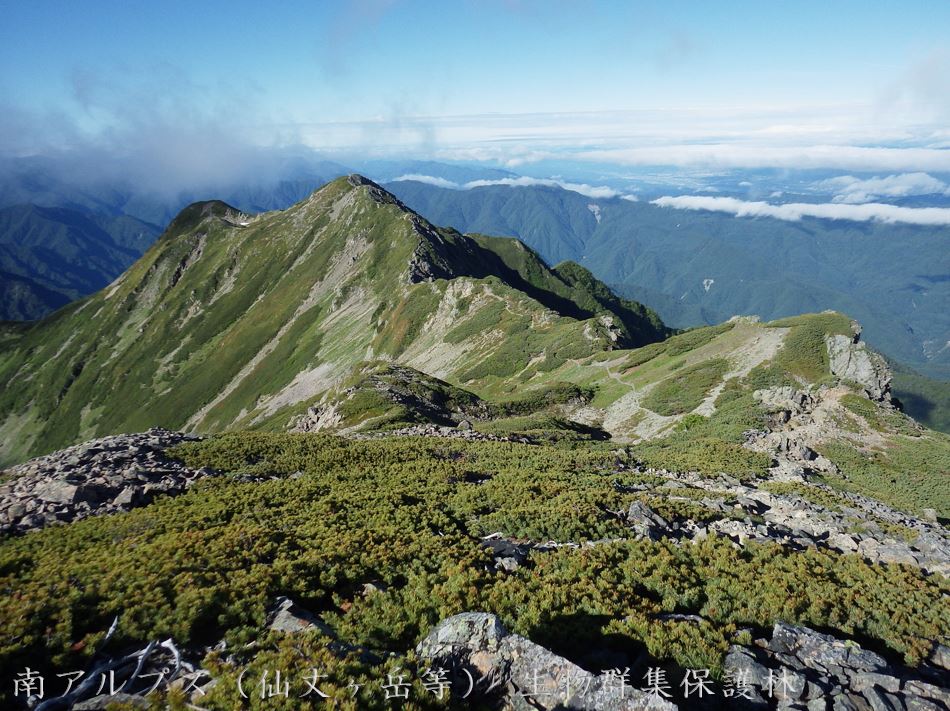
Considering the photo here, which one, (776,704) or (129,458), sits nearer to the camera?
(776,704)

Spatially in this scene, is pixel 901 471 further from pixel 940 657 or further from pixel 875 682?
pixel 875 682

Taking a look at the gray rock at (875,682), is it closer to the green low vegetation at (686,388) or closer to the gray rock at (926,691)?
the gray rock at (926,691)

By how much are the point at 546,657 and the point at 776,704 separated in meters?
6.03

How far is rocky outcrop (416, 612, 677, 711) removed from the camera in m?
11.9

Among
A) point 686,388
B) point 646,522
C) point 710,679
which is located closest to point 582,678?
point 710,679

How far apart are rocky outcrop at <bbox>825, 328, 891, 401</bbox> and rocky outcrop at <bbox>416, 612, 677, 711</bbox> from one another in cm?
6791

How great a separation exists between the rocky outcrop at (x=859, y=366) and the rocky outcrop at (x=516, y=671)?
67.9 metres

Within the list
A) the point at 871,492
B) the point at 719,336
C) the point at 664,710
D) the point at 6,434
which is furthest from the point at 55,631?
the point at 6,434

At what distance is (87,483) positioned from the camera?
1038 inches

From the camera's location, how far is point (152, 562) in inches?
674

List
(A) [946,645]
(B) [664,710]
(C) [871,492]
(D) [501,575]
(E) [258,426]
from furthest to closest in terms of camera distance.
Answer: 1. (E) [258,426]
2. (C) [871,492]
3. (D) [501,575]
4. (A) [946,645]
5. (B) [664,710]

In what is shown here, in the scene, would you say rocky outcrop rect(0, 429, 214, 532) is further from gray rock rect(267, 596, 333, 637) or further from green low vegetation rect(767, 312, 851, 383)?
green low vegetation rect(767, 312, 851, 383)

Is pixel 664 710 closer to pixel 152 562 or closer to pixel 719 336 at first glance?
pixel 152 562

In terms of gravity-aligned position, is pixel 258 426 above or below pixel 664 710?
below
